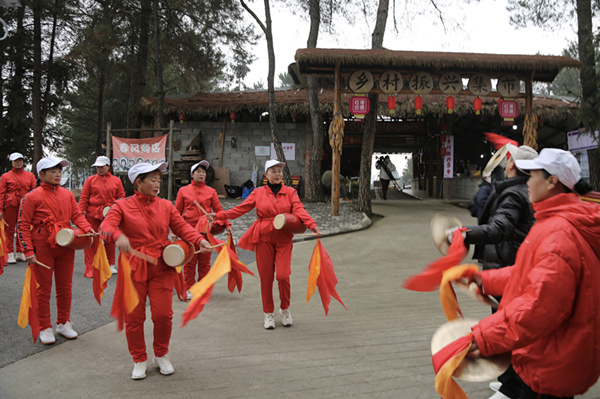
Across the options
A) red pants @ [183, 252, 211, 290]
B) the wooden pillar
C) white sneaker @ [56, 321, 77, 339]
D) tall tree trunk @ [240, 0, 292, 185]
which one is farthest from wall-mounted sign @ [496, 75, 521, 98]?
white sneaker @ [56, 321, 77, 339]

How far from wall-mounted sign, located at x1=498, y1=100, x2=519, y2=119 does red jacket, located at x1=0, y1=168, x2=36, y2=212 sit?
12504 mm

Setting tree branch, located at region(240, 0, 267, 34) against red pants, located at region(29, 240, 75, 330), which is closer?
red pants, located at region(29, 240, 75, 330)

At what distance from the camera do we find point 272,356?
162 inches

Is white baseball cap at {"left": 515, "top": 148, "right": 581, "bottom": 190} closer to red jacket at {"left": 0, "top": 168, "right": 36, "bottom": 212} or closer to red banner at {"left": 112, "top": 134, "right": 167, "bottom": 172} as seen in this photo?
red jacket at {"left": 0, "top": 168, "right": 36, "bottom": 212}

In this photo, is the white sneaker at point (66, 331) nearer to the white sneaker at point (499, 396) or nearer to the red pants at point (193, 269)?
the red pants at point (193, 269)

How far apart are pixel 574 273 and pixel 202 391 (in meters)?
2.63

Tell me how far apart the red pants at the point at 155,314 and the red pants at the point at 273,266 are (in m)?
1.41

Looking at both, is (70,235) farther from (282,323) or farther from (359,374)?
(359,374)

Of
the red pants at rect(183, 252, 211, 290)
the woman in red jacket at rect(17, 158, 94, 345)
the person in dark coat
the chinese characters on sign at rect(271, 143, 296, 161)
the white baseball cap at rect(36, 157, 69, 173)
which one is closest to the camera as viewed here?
the person in dark coat

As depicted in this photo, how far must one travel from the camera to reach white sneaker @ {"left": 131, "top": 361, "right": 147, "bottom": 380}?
11.9 ft

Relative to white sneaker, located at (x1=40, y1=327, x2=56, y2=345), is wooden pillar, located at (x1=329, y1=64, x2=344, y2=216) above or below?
above

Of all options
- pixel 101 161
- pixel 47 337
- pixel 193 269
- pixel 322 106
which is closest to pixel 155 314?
pixel 47 337

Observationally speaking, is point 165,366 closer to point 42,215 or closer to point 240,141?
point 42,215

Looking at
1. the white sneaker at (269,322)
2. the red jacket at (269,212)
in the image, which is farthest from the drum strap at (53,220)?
the white sneaker at (269,322)
